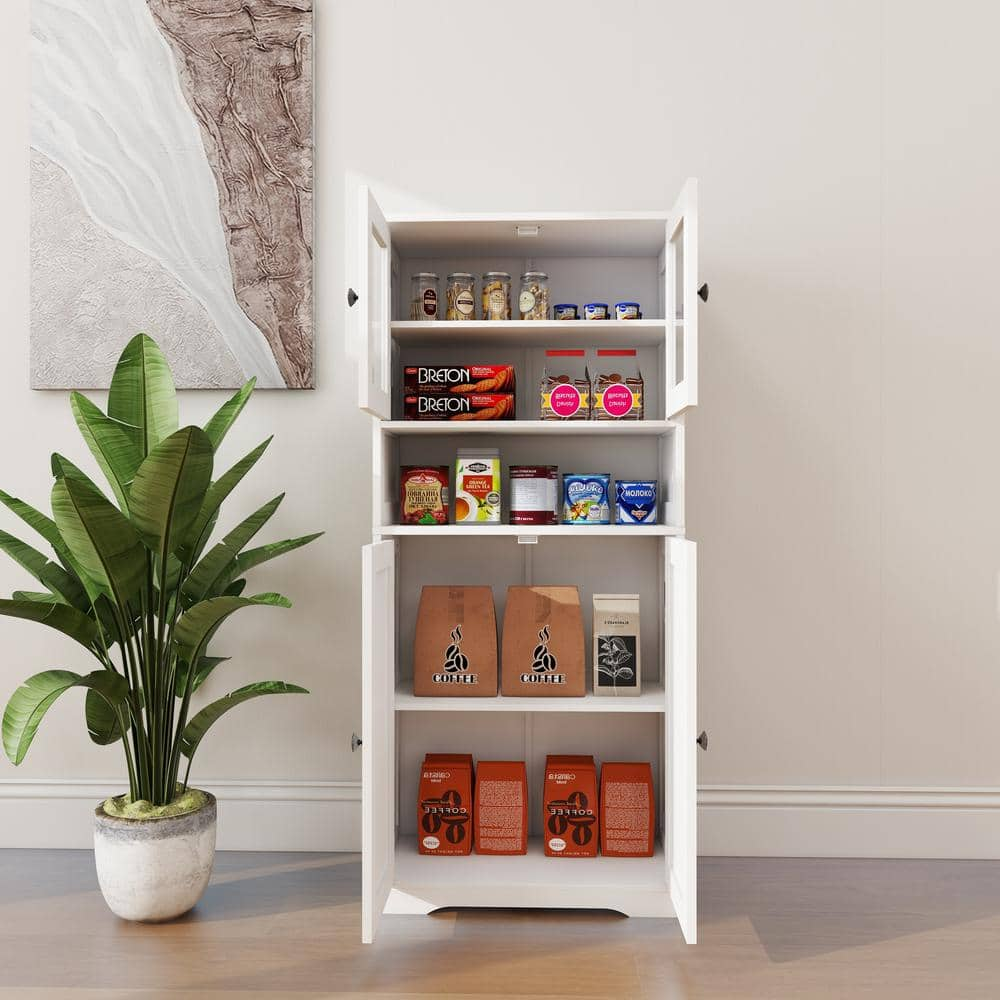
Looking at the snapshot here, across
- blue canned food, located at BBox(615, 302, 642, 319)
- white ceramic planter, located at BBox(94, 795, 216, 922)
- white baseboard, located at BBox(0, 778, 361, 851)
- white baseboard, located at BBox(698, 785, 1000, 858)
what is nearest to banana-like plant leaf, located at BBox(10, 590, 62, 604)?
white ceramic planter, located at BBox(94, 795, 216, 922)

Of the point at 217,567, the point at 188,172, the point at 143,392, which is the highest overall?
the point at 188,172

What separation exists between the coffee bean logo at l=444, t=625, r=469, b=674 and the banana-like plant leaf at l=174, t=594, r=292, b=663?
43 cm

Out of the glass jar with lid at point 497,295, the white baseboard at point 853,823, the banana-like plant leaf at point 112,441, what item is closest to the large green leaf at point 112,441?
the banana-like plant leaf at point 112,441

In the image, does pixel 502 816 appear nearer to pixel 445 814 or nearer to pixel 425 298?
pixel 445 814

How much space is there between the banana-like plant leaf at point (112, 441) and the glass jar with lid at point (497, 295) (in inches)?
35.4

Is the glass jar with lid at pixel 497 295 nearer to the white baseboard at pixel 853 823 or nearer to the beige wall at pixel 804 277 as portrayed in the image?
the beige wall at pixel 804 277

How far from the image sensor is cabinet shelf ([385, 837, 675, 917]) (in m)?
2.13

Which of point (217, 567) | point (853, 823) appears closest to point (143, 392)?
point (217, 567)

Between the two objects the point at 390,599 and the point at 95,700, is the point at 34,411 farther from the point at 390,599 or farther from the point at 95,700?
the point at 390,599

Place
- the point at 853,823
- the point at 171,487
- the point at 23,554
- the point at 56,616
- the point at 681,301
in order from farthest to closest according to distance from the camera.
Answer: the point at 853,823 < the point at 681,301 < the point at 23,554 < the point at 56,616 < the point at 171,487

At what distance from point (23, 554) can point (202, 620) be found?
456 mm

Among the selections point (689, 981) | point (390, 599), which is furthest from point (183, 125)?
point (689, 981)

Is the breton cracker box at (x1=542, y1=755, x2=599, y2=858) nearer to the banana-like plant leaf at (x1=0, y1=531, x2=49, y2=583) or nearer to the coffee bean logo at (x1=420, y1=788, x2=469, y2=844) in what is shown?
the coffee bean logo at (x1=420, y1=788, x2=469, y2=844)

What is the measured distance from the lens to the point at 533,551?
2.53 metres
